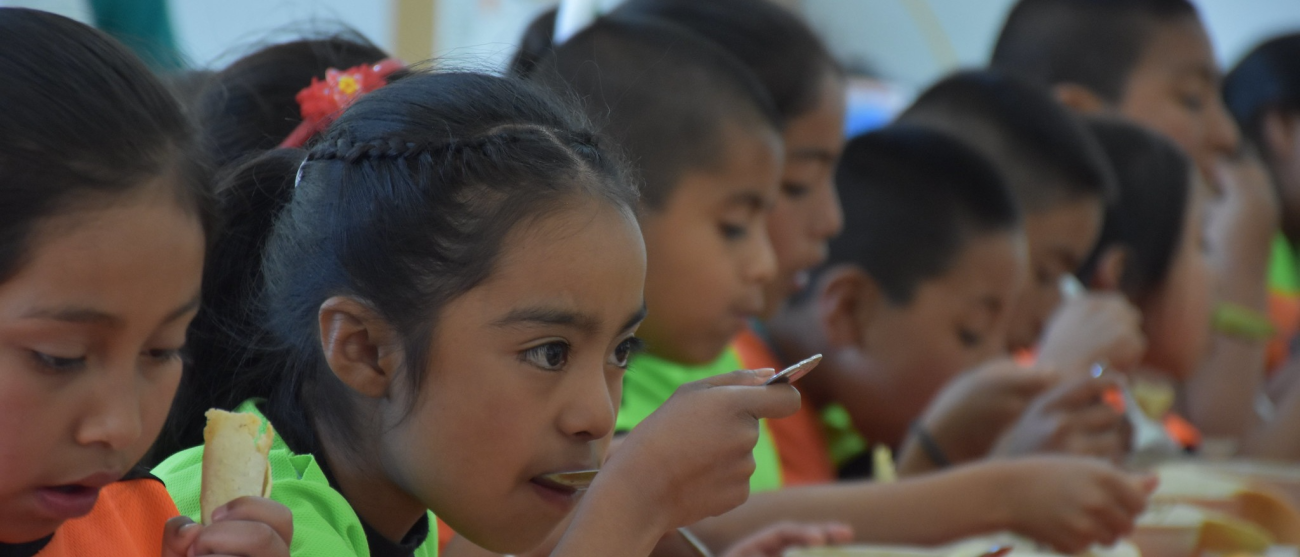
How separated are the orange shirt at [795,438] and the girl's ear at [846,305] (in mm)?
99

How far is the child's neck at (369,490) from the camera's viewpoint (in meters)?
0.92

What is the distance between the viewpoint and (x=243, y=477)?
0.76m

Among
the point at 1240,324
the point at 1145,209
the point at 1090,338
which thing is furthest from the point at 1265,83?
the point at 1090,338

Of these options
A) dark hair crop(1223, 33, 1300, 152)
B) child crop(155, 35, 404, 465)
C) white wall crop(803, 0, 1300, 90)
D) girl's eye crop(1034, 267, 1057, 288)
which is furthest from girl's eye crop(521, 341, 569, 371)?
white wall crop(803, 0, 1300, 90)

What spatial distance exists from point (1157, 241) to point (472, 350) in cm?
203

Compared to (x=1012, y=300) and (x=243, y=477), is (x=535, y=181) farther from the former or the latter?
(x=1012, y=300)

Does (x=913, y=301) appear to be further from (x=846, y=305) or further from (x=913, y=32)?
(x=913, y=32)

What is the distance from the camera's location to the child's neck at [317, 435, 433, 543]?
920 millimetres

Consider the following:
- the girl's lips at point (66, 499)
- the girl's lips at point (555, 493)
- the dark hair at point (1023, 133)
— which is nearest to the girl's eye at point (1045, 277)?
the dark hair at point (1023, 133)

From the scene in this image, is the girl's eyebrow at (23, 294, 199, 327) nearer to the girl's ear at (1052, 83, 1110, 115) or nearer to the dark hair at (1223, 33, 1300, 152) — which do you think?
the girl's ear at (1052, 83, 1110, 115)

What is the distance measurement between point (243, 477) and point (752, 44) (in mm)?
1308

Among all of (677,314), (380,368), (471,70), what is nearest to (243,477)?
(380,368)

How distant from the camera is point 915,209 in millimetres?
2023

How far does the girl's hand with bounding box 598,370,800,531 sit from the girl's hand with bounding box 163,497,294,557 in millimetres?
195
